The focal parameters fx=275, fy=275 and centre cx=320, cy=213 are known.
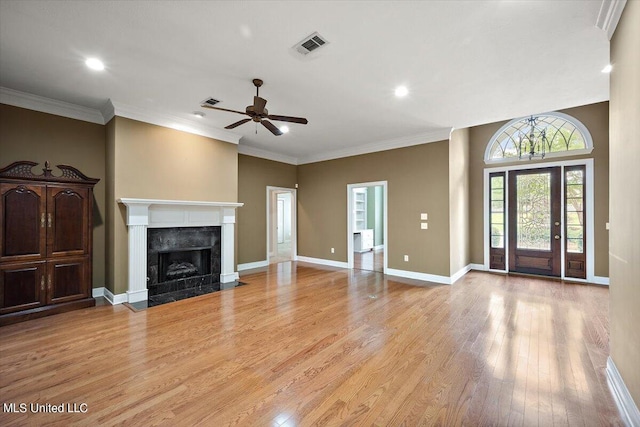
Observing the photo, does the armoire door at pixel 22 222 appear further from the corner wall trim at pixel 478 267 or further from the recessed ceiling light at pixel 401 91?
the corner wall trim at pixel 478 267

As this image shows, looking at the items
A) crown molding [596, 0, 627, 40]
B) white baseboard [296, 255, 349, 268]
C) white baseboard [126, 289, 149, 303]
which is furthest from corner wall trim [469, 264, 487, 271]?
white baseboard [126, 289, 149, 303]

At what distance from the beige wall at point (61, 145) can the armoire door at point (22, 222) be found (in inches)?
23.8

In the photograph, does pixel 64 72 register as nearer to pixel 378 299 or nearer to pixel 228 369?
pixel 228 369

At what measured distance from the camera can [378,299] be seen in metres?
4.23

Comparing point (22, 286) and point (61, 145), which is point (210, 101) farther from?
point (22, 286)

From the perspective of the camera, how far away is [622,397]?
1.86 meters

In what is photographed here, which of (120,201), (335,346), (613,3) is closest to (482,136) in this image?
(613,3)

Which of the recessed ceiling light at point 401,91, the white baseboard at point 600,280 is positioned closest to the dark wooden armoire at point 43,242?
the recessed ceiling light at point 401,91

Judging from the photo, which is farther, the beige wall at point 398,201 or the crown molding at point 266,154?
the crown molding at point 266,154

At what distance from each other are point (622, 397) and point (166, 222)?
545cm

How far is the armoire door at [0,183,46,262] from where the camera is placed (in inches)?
130

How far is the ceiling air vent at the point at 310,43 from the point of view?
2.48 metres

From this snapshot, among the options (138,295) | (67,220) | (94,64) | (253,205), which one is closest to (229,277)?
(138,295)

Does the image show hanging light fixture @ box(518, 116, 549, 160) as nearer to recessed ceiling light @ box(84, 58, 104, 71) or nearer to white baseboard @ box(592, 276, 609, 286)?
white baseboard @ box(592, 276, 609, 286)
